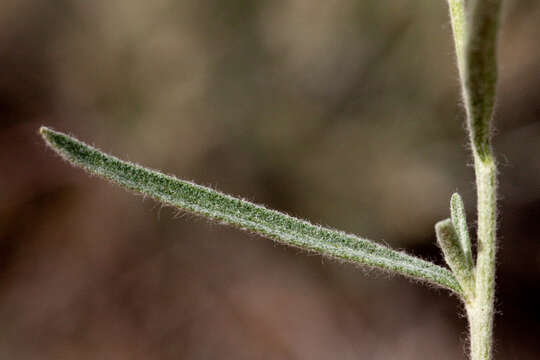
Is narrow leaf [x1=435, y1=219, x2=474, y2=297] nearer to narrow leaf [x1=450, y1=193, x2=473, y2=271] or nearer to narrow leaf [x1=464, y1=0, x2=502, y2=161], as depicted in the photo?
narrow leaf [x1=450, y1=193, x2=473, y2=271]

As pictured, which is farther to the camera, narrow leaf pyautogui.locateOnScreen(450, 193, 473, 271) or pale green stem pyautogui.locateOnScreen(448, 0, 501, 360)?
narrow leaf pyautogui.locateOnScreen(450, 193, 473, 271)

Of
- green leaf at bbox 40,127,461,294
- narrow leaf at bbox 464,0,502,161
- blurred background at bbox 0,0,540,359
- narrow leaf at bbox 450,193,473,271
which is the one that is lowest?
green leaf at bbox 40,127,461,294

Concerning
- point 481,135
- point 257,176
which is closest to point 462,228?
point 481,135

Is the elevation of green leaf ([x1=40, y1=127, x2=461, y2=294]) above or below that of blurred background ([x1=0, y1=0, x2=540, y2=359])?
below

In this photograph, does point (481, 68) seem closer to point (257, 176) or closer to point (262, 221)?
point (262, 221)

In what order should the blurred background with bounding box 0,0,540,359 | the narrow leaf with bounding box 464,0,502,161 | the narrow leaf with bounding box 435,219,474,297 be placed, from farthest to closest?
the blurred background with bounding box 0,0,540,359, the narrow leaf with bounding box 435,219,474,297, the narrow leaf with bounding box 464,0,502,161

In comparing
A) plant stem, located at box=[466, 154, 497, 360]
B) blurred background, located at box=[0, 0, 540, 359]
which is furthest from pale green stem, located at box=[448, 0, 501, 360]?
blurred background, located at box=[0, 0, 540, 359]

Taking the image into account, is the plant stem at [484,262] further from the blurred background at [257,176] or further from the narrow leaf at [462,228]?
the blurred background at [257,176]

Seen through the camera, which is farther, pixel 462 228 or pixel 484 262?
pixel 462 228
